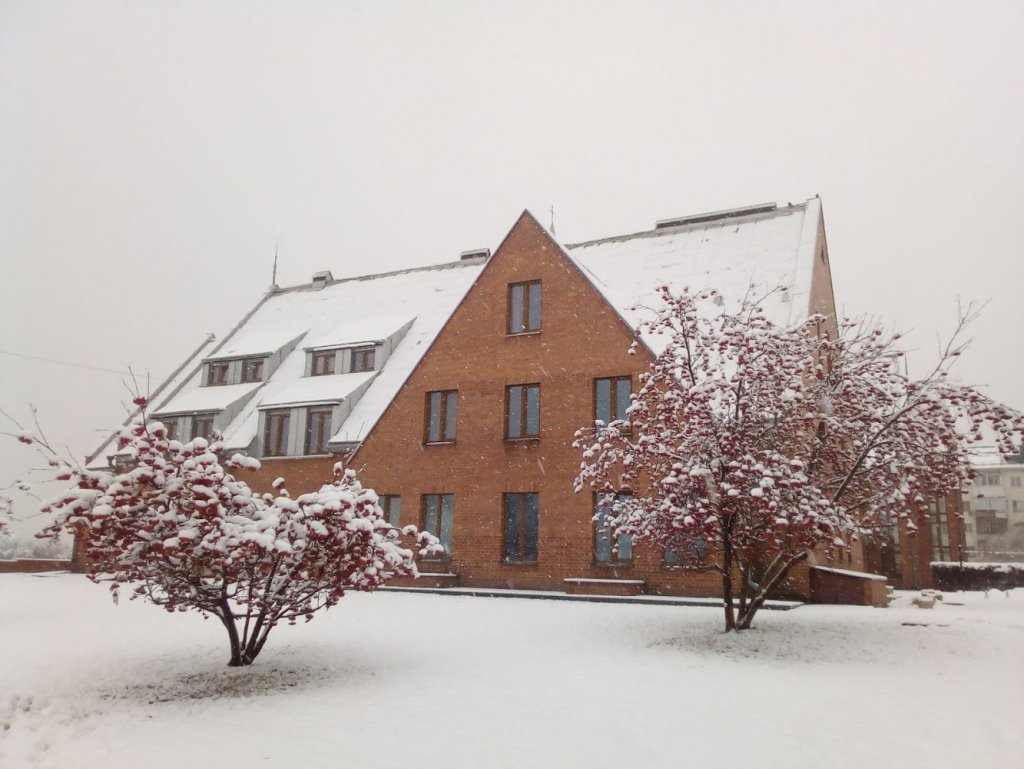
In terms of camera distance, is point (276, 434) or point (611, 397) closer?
point (611, 397)

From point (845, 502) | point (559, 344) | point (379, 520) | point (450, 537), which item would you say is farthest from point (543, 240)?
point (379, 520)

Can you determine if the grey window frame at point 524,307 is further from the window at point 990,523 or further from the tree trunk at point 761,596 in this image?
the window at point 990,523

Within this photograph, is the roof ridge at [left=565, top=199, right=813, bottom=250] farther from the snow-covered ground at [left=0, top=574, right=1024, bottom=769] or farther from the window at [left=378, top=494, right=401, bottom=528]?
the snow-covered ground at [left=0, top=574, right=1024, bottom=769]

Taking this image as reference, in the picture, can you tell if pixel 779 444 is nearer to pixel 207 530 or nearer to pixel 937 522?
pixel 207 530

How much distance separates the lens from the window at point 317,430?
1062 inches

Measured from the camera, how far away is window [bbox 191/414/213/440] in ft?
97.9

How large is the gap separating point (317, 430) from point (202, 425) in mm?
6136

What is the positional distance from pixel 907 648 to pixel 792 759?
680 centimetres

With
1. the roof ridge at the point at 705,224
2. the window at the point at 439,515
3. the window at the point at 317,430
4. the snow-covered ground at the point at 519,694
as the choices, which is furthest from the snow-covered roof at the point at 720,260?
the window at the point at 317,430

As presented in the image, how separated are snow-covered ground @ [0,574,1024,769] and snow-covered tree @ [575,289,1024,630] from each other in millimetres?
1892

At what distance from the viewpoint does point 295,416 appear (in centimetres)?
2762

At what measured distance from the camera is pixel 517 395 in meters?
23.2

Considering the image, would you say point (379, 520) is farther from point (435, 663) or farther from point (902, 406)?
point (902, 406)

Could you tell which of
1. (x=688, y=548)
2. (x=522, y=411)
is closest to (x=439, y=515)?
(x=522, y=411)
